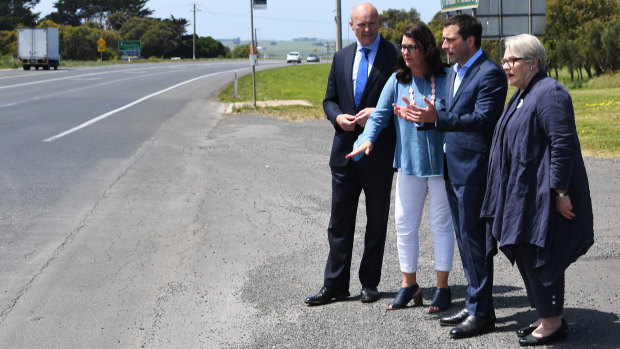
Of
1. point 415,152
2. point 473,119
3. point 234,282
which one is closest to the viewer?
point 473,119

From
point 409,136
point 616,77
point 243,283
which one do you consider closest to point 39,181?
point 243,283

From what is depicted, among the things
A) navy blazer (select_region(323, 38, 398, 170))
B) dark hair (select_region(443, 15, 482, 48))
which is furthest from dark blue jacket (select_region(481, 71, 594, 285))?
navy blazer (select_region(323, 38, 398, 170))

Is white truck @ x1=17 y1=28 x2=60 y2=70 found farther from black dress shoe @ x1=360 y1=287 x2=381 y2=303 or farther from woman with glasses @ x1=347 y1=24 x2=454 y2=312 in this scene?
woman with glasses @ x1=347 y1=24 x2=454 y2=312

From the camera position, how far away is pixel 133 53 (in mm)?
100312

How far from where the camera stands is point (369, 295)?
531 cm

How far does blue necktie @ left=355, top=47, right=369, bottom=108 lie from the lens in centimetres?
528

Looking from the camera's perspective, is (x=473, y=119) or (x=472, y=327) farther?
(x=472, y=327)

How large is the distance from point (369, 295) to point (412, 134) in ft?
3.79

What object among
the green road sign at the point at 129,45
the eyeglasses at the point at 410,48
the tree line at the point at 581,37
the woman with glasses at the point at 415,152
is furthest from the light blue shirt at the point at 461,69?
the green road sign at the point at 129,45

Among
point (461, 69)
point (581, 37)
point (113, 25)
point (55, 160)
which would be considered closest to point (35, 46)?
point (581, 37)

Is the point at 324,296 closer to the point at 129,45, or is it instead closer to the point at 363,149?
the point at 363,149

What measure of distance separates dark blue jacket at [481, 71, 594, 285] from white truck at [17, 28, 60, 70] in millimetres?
52644

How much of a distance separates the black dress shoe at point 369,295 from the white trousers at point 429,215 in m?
0.40

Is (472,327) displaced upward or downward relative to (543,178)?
downward
